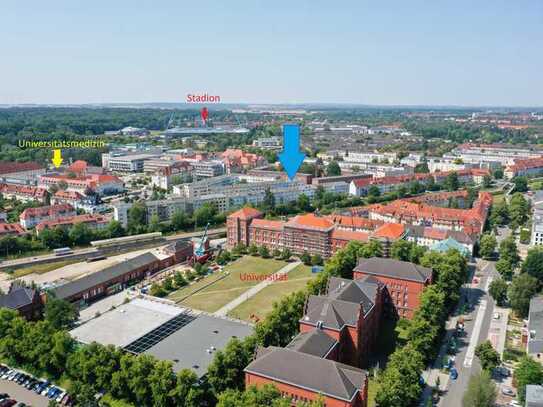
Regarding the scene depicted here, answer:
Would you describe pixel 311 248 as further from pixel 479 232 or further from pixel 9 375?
pixel 9 375

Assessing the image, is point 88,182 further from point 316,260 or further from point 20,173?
point 316,260

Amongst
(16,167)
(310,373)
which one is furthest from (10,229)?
(310,373)

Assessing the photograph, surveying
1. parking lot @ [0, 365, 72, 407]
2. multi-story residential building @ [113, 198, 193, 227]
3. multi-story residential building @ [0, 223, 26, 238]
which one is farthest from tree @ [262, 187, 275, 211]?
parking lot @ [0, 365, 72, 407]

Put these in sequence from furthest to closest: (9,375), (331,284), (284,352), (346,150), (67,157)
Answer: (346,150)
(67,157)
(331,284)
(9,375)
(284,352)

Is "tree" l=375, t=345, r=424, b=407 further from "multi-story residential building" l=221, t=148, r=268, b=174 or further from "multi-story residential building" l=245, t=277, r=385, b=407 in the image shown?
"multi-story residential building" l=221, t=148, r=268, b=174

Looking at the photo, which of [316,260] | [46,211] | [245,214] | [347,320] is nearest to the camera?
[347,320]

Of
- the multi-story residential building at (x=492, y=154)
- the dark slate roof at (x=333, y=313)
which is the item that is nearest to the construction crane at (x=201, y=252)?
the dark slate roof at (x=333, y=313)

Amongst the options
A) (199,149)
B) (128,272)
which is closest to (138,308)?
(128,272)
